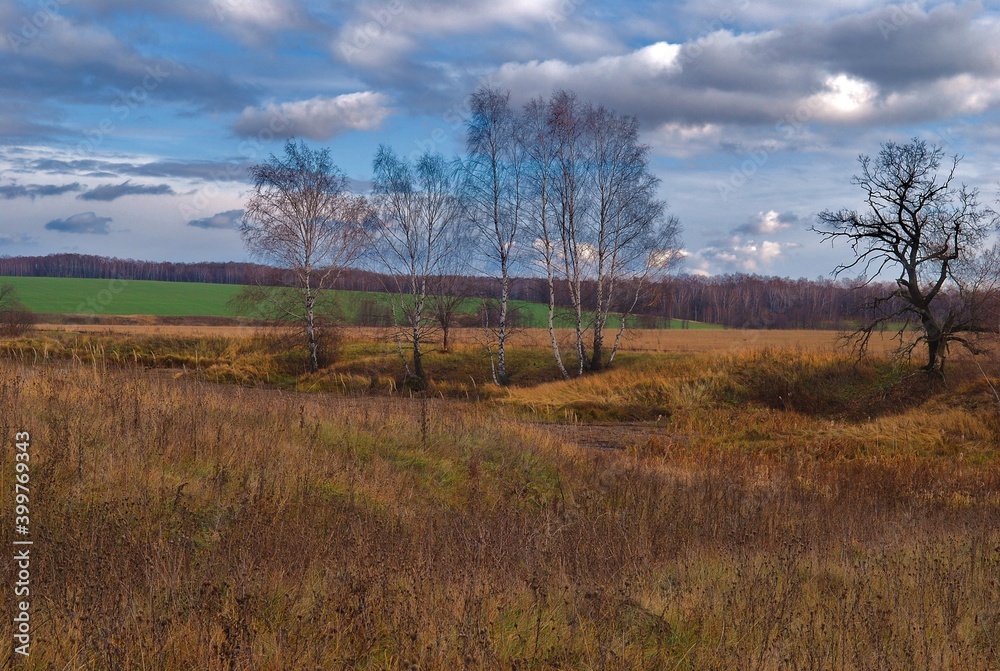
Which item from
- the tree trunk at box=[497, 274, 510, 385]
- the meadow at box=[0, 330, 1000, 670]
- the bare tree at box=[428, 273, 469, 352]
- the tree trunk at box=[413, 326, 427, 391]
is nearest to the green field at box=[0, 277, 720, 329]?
the bare tree at box=[428, 273, 469, 352]

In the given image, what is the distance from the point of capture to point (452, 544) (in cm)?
539

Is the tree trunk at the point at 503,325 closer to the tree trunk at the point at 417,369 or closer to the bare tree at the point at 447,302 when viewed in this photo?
the tree trunk at the point at 417,369

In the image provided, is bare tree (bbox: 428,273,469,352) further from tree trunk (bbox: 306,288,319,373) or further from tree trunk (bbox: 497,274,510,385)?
tree trunk (bbox: 306,288,319,373)

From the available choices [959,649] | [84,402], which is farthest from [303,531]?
[959,649]

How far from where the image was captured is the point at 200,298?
92.5 metres

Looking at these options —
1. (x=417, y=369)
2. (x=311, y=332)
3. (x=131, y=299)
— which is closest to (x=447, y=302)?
(x=417, y=369)

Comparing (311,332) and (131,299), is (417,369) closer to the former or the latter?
(311,332)

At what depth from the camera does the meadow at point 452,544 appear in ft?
11.9

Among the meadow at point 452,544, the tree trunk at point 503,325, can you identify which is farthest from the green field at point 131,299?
the meadow at point 452,544

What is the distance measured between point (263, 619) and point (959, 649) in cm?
404

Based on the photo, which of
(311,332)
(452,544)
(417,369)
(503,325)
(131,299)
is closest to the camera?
(452,544)

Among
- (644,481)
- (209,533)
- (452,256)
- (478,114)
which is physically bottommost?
(644,481)

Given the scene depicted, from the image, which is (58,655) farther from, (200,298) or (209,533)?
(200,298)

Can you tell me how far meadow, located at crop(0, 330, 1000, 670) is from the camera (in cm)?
364
